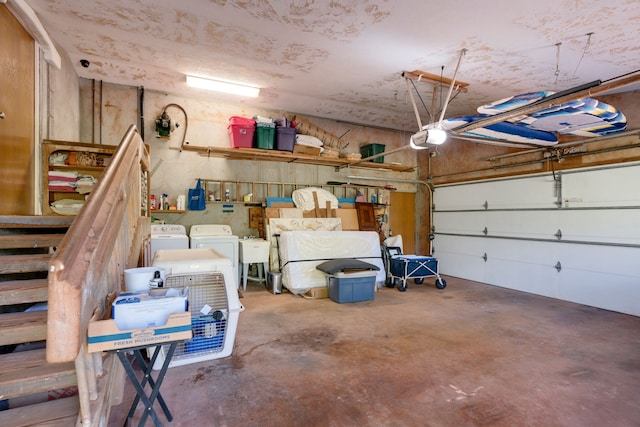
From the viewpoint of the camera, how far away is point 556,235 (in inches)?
212

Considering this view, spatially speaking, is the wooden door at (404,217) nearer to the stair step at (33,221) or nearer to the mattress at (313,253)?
the mattress at (313,253)

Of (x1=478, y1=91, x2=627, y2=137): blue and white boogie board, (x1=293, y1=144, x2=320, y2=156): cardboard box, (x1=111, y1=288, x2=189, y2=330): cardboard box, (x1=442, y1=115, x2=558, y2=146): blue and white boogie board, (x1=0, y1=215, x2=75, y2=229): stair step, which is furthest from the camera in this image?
(x1=293, y1=144, x2=320, y2=156): cardboard box

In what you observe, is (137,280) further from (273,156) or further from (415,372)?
(273,156)

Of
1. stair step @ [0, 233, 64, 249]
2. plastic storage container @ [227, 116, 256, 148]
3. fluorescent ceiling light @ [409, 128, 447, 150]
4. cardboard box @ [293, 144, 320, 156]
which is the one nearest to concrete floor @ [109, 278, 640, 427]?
stair step @ [0, 233, 64, 249]

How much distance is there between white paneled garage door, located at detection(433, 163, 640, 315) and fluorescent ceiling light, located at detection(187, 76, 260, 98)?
4956mm

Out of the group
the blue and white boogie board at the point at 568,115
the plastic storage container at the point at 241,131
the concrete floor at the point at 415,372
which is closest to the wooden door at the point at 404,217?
the concrete floor at the point at 415,372

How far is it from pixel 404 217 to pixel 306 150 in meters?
3.48

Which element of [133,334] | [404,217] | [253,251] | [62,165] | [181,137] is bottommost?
[253,251]

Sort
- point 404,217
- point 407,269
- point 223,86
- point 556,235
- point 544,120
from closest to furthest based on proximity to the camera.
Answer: point 544,120 → point 223,86 → point 556,235 → point 407,269 → point 404,217

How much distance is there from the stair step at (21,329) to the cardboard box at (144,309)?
0.53 m

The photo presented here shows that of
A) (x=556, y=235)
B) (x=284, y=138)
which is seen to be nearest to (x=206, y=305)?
(x=284, y=138)

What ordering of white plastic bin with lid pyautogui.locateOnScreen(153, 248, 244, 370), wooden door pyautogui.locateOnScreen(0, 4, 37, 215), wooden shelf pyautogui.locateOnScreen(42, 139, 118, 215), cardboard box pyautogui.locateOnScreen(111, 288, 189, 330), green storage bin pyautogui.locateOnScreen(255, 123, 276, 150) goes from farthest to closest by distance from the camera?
1. green storage bin pyautogui.locateOnScreen(255, 123, 276, 150)
2. wooden shelf pyautogui.locateOnScreen(42, 139, 118, 215)
3. wooden door pyautogui.locateOnScreen(0, 4, 37, 215)
4. white plastic bin with lid pyautogui.locateOnScreen(153, 248, 244, 370)
5. cardboard box pyautogui.locateOnScreen(111, 288, 189, 330)

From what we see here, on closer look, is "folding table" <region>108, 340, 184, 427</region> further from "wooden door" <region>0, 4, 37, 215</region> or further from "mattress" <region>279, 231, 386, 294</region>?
"mattress" <region>279, 231, 386, 294</region>

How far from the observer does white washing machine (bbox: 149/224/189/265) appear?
15.9 ft
